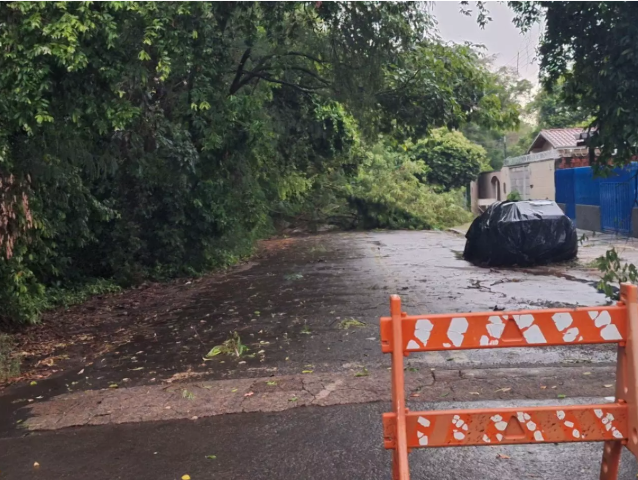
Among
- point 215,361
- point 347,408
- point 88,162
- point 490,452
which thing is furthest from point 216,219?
point 490,452

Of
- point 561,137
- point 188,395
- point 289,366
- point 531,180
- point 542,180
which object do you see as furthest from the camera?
point 561,137

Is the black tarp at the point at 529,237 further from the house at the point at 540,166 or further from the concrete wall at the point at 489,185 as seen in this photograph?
the concrete wall at the point at 489,185

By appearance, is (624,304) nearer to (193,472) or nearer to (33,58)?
(193,472)

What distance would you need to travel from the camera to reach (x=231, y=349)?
8.09 metres

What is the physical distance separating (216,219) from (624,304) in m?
13.3

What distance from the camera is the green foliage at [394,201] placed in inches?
1220

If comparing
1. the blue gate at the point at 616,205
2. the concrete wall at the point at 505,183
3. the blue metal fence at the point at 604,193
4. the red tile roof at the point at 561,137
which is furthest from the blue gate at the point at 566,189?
the concrete wall at the point at 505,183

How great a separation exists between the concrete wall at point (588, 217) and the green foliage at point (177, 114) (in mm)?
8766

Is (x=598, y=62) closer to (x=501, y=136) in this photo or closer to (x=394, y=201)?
(x=394, y=201)

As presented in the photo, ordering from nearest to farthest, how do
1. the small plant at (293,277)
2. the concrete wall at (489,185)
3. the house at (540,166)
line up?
1. the small plant at (293,277)
2. the house at (540,166)
3. the concrete wall at (489,185)

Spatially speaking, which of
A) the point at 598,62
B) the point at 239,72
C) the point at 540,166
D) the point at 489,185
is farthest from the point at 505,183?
the point at 598,62

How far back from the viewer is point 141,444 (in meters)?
5.14

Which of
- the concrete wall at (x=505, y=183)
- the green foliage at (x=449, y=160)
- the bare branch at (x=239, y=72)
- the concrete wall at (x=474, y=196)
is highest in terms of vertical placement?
the bare branch at (x=239, y=72)

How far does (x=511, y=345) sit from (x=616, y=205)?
19381mm
